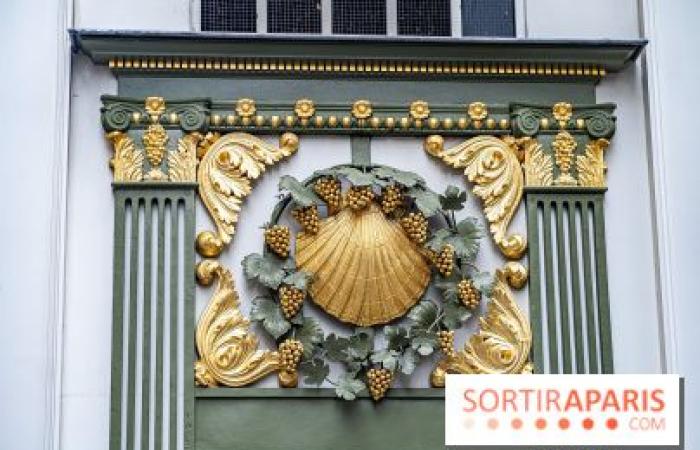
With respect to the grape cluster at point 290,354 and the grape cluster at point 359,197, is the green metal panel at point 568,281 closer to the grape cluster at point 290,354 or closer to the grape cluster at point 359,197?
the grape cluster at point 359,197

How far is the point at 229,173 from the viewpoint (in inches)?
377

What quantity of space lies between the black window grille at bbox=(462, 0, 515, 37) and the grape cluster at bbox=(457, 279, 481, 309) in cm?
175

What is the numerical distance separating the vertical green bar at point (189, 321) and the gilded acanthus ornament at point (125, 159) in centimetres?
35

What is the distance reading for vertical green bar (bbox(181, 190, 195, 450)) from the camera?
30.1 ft

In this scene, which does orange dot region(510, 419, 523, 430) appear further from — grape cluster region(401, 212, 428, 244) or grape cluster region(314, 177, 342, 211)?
grape cluster region(314, 177, 342, 211)

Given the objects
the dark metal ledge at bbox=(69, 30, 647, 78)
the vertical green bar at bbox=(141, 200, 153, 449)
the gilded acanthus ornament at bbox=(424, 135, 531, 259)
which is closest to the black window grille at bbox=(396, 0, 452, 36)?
the dark metal ledge at bbox=(69, 30, 647, 78)

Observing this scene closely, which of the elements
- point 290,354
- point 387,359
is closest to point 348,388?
point 387,359

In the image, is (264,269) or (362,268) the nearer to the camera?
(264,269)

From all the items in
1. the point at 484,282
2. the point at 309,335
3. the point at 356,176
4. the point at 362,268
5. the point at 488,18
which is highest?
the point at 488,18

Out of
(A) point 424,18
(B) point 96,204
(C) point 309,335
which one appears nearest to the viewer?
(C) point 309,335

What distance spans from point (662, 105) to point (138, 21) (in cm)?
347
